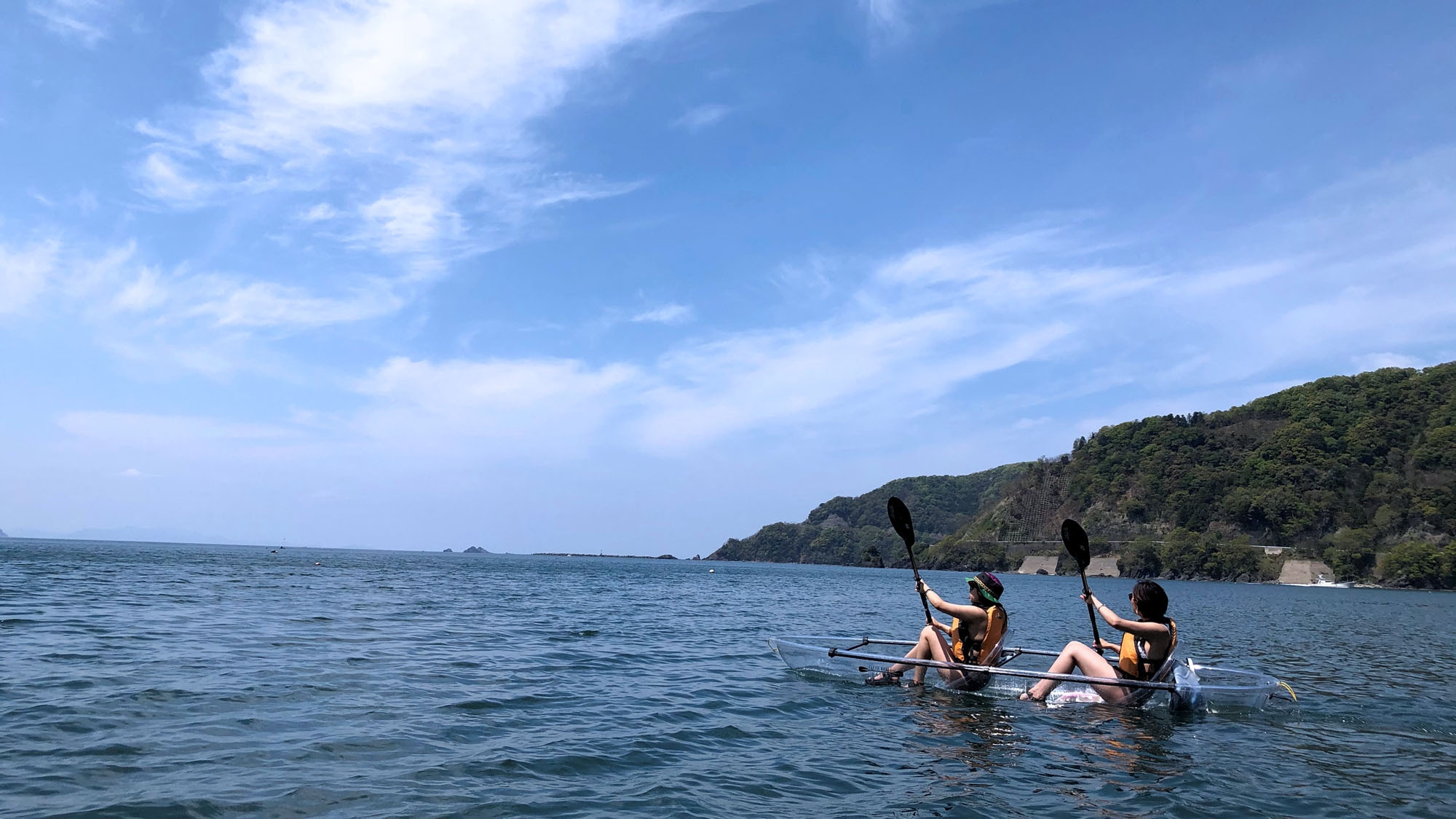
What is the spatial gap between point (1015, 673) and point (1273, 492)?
470 feet

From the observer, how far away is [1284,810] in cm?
828

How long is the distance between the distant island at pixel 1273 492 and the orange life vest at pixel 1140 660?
114 m

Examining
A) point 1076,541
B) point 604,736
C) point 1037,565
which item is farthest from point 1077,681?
point 1037,565

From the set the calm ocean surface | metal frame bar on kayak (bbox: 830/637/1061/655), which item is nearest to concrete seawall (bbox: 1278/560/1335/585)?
the calm ocean surface

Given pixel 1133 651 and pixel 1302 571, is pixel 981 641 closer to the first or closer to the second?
pixel 1133 651

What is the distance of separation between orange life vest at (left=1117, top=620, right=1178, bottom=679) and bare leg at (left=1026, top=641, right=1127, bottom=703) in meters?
0.24

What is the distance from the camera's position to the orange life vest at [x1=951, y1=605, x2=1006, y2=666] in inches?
536

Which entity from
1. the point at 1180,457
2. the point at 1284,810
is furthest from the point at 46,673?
the point at 1180,457

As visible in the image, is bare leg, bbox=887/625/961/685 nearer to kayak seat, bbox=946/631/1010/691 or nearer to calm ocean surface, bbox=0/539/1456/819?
kayak seat, bbox=946/631/1010/691

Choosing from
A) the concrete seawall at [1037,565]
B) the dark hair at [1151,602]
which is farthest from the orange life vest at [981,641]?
the concrete seawall at [1037,565]

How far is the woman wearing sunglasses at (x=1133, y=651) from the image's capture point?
12.3m

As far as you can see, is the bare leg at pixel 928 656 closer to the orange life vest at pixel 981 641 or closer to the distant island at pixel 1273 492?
the orange life vest at pixel 981 641

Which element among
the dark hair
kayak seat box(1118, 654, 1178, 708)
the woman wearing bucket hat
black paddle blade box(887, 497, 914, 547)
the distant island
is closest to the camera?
the dark hair

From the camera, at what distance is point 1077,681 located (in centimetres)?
1255
